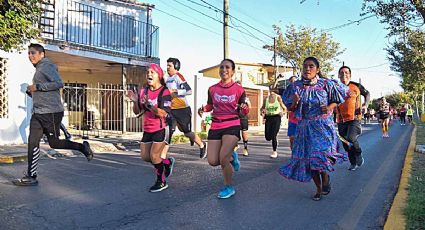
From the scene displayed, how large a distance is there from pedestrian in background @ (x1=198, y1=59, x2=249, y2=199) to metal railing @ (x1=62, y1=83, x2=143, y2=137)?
11.4m

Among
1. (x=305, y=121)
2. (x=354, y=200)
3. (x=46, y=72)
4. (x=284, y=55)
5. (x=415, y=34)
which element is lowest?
(x=354, y=200)

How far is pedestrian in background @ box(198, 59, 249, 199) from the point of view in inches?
215

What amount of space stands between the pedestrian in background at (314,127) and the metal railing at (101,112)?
11.9 m

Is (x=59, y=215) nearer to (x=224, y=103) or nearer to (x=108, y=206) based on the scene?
(x=108, y=206)

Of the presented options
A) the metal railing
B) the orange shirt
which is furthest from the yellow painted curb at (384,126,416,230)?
the metal railing

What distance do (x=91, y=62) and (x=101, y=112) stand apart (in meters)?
3.44

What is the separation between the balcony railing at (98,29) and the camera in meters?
15.0

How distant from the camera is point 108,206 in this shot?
16.5 feet

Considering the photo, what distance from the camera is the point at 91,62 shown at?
16094 millimetres

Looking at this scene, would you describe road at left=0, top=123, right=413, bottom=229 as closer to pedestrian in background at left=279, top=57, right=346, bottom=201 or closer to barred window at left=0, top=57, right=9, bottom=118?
pedestrian in background at left=279, top=57, right=346, bottom=201

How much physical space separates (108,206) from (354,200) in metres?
3.05

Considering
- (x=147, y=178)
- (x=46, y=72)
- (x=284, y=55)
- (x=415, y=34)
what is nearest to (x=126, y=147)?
(x=147, y=178)

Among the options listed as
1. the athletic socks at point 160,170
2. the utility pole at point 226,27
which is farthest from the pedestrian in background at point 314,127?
the utility pole at point 226,27

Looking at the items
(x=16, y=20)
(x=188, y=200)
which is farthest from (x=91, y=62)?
(x=188, y=200)
